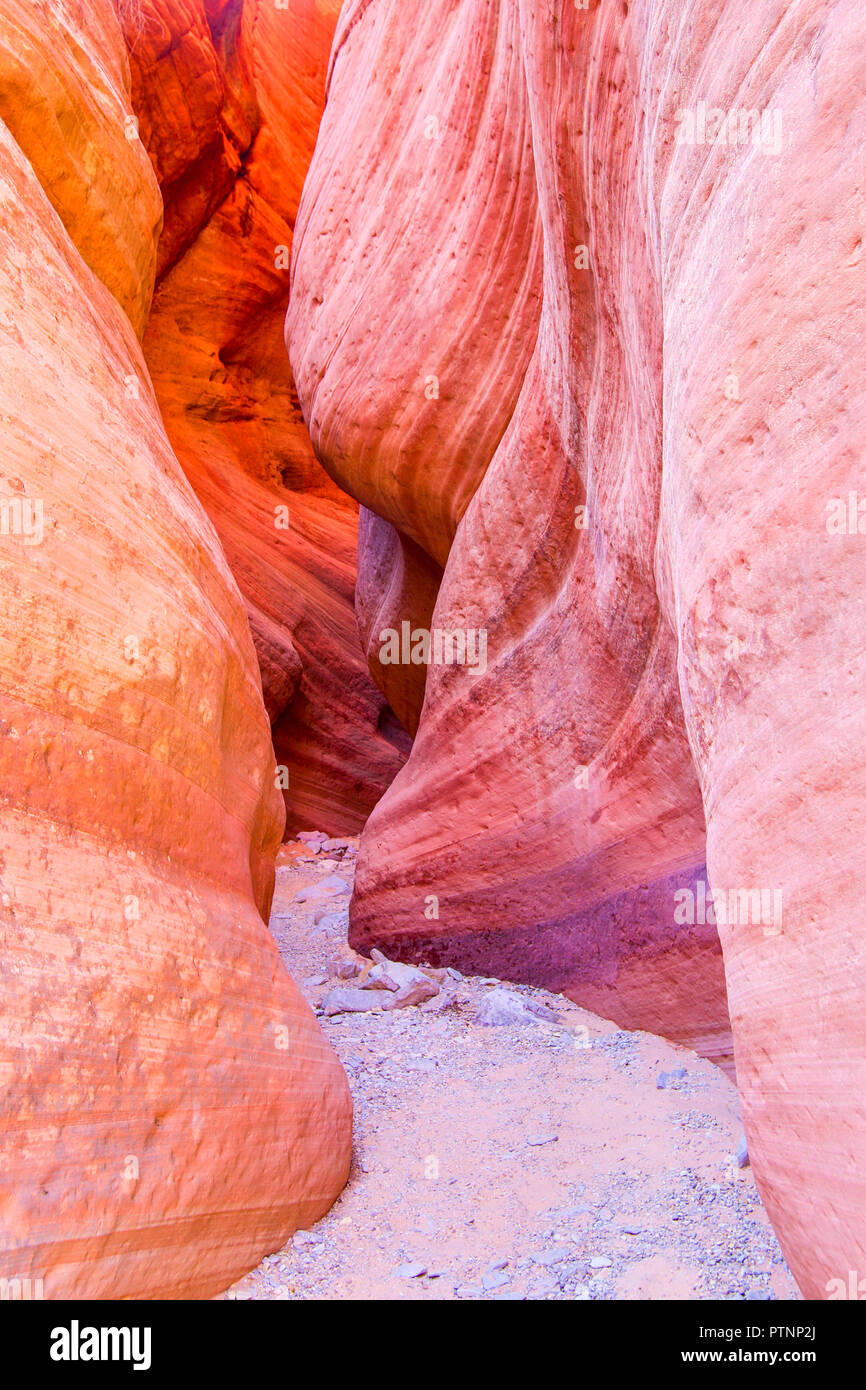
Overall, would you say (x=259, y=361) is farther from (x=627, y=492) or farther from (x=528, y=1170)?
(x=528, y=1170)

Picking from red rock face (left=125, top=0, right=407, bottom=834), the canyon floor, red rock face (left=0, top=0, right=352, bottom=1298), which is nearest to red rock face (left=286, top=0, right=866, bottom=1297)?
the canyon floor

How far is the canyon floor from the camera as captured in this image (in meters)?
2.65

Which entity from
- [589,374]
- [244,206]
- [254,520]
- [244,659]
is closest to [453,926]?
[244,659]

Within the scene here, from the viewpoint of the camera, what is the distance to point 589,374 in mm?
4730

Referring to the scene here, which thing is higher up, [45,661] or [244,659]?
[244,659]

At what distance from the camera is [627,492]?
167 inches

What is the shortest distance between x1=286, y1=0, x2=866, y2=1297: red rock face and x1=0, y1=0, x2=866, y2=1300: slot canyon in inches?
0.7

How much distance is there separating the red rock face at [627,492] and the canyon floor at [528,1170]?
0.40 m

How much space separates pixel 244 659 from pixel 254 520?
740cm

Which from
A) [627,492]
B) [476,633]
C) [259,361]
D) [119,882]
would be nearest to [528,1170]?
[119,882]

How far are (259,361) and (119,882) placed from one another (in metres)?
10.8

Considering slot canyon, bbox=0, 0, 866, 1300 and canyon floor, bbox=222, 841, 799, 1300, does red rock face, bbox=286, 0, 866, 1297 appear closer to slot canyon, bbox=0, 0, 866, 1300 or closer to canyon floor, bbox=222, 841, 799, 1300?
slot canyon, bbox=0, 0, 866, 1300

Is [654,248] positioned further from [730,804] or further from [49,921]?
[49,921]

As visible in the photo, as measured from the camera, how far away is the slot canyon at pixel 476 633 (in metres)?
2.19
